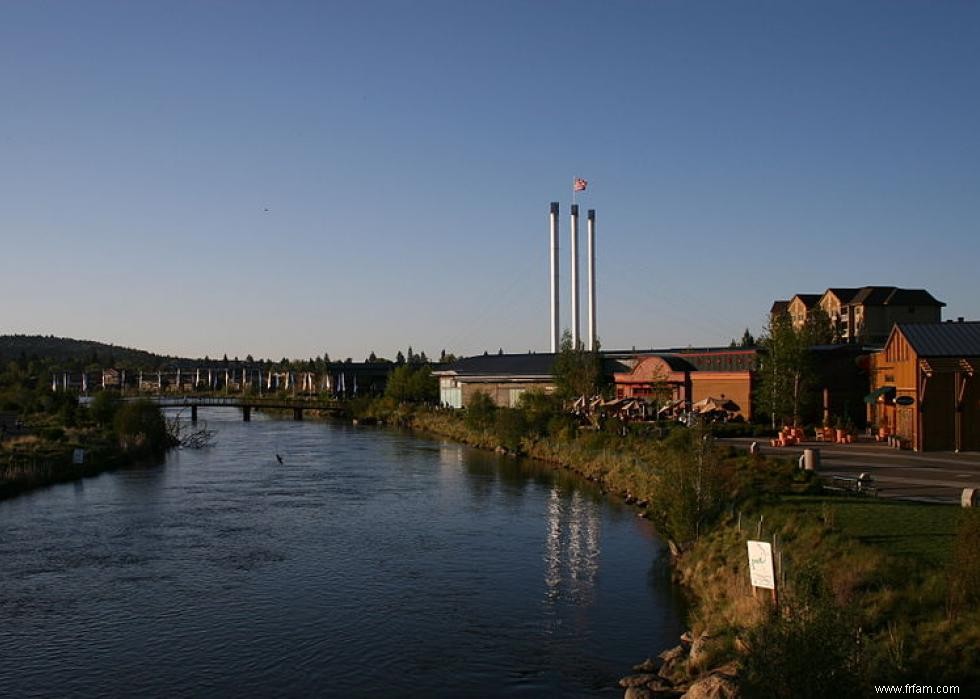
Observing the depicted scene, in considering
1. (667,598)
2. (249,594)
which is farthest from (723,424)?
(249,594)

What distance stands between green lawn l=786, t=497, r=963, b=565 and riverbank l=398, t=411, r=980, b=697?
0.14 feet

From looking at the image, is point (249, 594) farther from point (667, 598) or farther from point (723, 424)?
point (723, 424)

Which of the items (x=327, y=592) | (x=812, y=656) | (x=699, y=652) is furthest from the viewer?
(x=327, y=592)

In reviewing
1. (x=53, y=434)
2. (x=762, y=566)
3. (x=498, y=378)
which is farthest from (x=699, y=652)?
(x=498, y=378)

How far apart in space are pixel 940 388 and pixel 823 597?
101 feet

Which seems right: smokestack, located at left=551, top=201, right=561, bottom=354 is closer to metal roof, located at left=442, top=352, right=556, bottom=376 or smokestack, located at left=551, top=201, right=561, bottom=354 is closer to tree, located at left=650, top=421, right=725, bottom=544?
metal roof, located at left=442, top=352, right=556, bottom=376

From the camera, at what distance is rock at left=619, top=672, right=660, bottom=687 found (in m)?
19.3

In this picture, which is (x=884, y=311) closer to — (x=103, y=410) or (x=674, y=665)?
(x=103, y=410)

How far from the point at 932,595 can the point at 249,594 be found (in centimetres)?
1860

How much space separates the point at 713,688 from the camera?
56.1ft

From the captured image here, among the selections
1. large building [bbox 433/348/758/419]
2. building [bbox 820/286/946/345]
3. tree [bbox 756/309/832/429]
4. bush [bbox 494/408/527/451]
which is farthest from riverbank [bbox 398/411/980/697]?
building [bbox 820/286/946/345]

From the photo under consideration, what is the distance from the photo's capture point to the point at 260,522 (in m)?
39.4

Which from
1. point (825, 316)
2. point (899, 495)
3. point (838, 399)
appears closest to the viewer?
point (899, 495)

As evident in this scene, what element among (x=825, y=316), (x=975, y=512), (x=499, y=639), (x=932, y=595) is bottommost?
(x=499, y=639)
